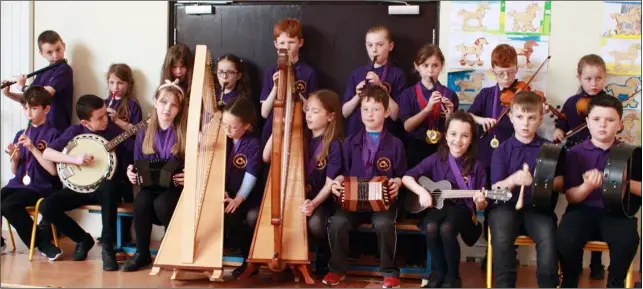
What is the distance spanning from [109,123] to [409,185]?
6.29ft

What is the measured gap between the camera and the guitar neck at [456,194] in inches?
145

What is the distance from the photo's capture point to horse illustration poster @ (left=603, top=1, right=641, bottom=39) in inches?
174

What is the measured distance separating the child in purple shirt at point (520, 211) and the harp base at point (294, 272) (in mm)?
929

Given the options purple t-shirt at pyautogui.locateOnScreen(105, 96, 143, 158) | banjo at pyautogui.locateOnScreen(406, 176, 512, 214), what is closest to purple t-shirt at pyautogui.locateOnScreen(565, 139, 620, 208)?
banjo at pyautogui.locateOnScreen(406, 176, 512, 214)

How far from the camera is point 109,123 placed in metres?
4.55

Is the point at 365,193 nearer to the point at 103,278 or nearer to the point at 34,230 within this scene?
the point at 103,278

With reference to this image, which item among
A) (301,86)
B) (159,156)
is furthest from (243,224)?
(301,86)

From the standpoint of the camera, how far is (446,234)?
12.1 feet

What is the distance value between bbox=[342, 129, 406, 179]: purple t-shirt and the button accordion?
3.10ft

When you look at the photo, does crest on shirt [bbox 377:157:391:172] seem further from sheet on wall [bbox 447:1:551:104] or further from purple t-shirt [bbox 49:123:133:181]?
purple t-shirt [bbox 49:123:133:181]

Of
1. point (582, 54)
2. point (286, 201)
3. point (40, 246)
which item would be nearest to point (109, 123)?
point (40, 246)

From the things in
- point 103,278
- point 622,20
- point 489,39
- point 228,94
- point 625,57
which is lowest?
point 103,278

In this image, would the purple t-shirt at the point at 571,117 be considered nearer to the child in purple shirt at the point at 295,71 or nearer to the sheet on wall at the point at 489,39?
the sheet on wall at the point at 489,39

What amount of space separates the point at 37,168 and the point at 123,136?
612mm
